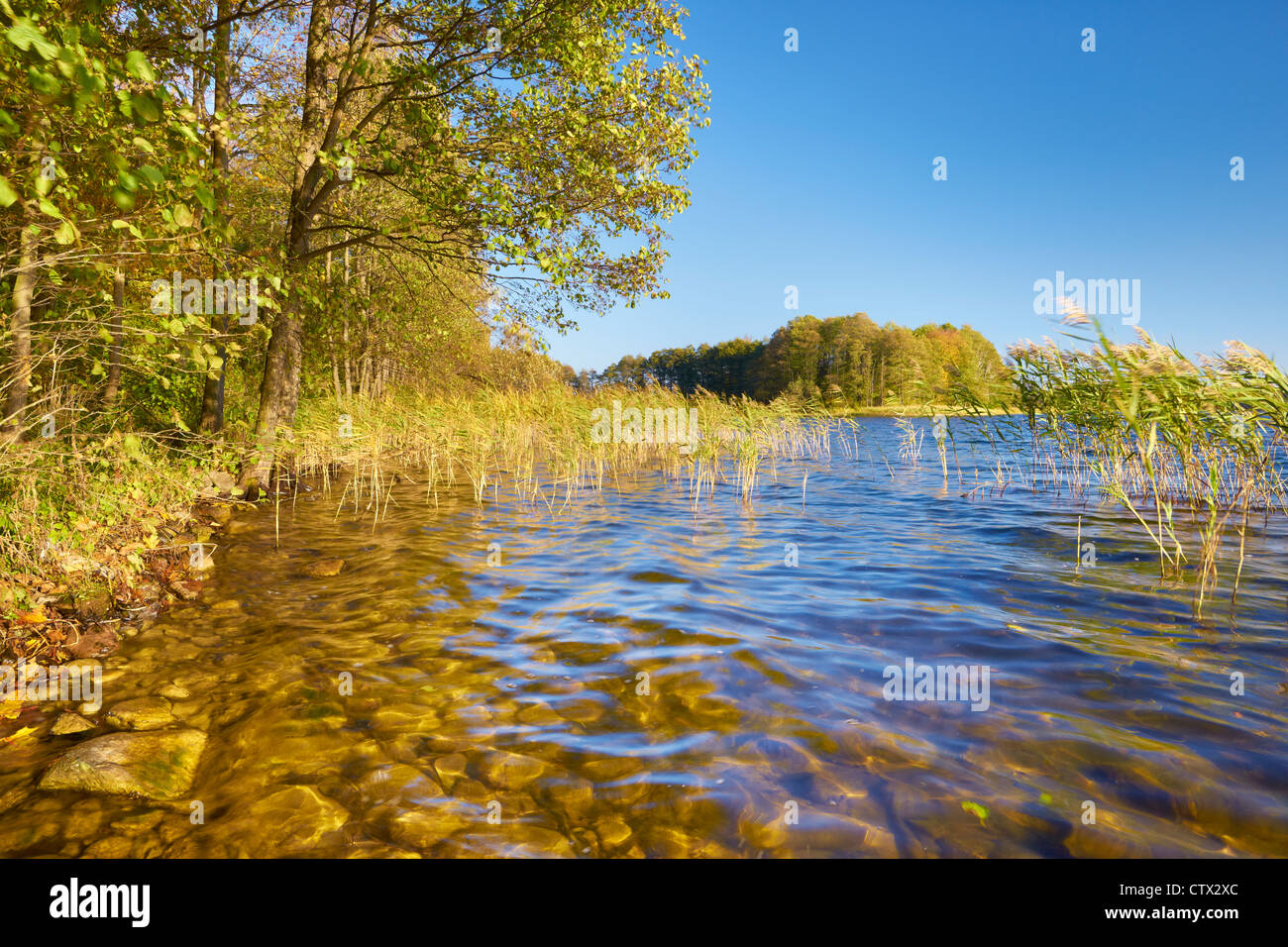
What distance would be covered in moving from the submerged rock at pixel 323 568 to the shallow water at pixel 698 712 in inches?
7.7

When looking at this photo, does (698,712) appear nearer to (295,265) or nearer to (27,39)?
(27,39)

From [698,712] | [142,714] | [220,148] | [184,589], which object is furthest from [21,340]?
[698,712]

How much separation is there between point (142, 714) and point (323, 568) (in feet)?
12.0

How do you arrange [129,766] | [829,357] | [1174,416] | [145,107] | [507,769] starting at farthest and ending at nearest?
[829,357] → [1174,416] → [145,107] → [507,769] → [129,766]

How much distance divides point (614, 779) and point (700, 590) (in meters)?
3.66

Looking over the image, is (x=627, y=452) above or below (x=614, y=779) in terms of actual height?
above

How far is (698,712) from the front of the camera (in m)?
4.20

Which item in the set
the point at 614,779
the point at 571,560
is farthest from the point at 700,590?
the point at 614,779

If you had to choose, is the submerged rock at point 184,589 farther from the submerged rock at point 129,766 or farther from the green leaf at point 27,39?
the green leaf at point 27,39

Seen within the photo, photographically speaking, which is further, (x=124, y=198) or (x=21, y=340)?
(x=21, y=340)
